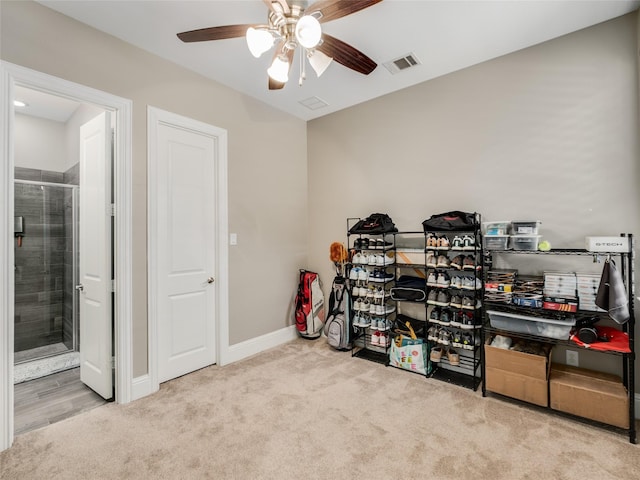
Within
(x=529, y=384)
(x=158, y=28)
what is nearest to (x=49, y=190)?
(x=158, y=28)

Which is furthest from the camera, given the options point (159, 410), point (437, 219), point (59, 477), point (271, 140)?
point (271, 140)

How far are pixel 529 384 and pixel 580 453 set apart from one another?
478 mm

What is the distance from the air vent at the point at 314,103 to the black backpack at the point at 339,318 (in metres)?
2.05

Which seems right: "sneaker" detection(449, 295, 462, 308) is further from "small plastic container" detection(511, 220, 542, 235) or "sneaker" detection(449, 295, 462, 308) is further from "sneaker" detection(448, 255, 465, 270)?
"small plastic container" detection(511, 220, 542, 235)

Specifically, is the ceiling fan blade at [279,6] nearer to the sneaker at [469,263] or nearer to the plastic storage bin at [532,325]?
the sneaker at [469,263]

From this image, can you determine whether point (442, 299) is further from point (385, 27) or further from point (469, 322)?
point (385, 27)

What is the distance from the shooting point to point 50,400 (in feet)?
8.24

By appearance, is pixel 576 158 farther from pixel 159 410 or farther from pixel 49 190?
pixel 49 190

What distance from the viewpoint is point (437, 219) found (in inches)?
109

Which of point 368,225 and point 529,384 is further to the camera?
point 368,225

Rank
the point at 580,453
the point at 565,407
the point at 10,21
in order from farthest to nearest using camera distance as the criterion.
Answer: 1. the point at 565,407
2. the point at 10,21
3. the point at 580,453

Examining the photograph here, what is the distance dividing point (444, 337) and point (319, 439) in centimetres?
144

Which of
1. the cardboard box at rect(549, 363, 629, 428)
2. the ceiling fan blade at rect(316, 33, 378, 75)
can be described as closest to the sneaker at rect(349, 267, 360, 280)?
the cardboard box at rect(549, 363, 629, 428)

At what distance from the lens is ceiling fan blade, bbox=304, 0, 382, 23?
1529mm
